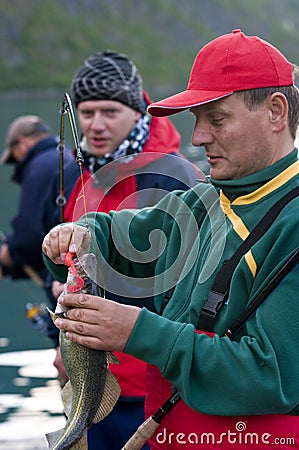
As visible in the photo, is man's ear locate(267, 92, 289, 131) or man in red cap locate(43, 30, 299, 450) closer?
man in red cap locate(43, 30, 299, 450)

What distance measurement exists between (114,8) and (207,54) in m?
134

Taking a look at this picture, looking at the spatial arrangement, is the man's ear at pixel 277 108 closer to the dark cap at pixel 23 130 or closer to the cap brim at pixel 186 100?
the cap brim at pixel 186 100

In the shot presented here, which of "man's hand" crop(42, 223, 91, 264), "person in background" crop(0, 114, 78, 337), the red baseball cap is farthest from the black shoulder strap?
"person in background" crop(0, 114, 78, 337)

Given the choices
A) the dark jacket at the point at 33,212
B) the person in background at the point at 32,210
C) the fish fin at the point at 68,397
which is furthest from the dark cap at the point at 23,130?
the fish fin at the point at 68,397

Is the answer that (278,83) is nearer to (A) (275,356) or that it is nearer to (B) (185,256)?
(B) (185,256)

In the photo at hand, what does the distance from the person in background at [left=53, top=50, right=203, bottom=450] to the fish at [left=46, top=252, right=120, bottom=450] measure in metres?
0.62

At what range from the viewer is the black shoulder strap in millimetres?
2957

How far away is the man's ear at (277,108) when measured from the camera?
3.06m

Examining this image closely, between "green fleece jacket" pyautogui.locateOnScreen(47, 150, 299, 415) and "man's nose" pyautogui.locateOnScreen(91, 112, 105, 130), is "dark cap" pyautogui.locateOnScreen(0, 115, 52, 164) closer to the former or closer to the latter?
"man's nose" pyautogui.locateOnScreen(91, 112, 105, 130)

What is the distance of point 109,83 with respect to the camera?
18.1 feet

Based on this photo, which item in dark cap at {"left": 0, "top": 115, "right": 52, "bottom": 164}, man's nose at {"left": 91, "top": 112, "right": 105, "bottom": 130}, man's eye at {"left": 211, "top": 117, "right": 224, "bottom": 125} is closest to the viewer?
man's eye at {"left": 211, "top": 117, "right": 224, "bottom": 125}

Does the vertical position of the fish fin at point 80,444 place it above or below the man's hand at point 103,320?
below

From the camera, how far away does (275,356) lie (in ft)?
9.15

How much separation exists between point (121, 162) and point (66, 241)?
167 cm
